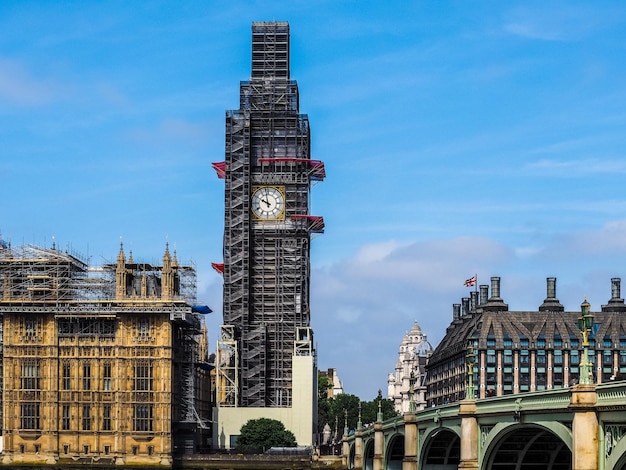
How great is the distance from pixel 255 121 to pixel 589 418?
461 feet

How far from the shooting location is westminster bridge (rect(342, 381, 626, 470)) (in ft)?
191

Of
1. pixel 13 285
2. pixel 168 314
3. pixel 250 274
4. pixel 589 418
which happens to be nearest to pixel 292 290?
pixel 250 274

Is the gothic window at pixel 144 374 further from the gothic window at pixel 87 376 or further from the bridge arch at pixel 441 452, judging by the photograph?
the bridge arch at pixel 441 452

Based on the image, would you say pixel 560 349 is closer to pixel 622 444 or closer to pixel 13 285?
pixel 13 285

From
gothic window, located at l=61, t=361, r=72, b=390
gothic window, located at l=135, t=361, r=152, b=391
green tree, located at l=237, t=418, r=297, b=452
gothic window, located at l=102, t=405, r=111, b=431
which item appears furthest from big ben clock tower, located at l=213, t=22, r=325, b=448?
gothic window, located at l=61, t=361, r=72, b=390

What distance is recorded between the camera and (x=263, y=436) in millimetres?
174375

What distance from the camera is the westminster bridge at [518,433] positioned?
191ft

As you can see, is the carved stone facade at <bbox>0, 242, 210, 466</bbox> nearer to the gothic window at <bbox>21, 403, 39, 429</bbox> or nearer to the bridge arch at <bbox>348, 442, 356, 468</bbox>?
the gothic window at <bbox>21, 403, 39, 429</bbox>

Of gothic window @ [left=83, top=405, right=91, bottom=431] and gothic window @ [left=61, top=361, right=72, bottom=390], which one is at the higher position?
gothic window @ [left=61, top=361, right=72, bottom=390]

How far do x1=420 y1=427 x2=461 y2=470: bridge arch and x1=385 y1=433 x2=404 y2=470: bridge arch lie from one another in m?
10.5

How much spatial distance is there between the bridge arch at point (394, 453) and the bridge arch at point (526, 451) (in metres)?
33.9

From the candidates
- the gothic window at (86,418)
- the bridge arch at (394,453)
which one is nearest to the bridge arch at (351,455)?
the bridge arch at (394,453)

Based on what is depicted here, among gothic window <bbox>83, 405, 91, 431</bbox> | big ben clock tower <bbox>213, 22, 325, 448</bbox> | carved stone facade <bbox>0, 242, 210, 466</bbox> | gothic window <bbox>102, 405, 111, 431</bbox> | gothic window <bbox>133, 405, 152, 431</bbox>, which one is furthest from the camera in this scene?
big ben clock tower <bbox>213, 22, 325, 448</bbox>

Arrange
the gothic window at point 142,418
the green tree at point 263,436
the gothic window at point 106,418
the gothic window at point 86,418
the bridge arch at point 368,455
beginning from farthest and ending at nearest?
the green tree at point 263,436
the gothic window at point 86,418
the gothic window at point 106,418
the gothic window at point 142,418
the bridge arch at point 368,455
